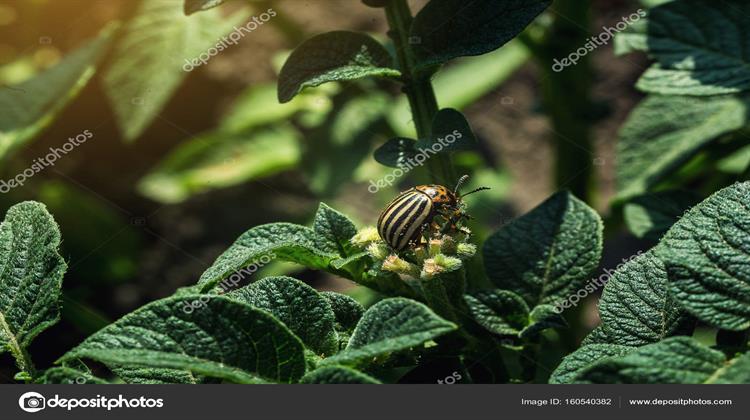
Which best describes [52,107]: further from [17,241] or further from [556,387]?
[556,387]

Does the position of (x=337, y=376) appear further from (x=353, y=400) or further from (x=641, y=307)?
(x=641, y=307)

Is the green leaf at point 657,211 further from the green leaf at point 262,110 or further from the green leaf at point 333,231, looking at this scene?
the green leaf at point 262,110

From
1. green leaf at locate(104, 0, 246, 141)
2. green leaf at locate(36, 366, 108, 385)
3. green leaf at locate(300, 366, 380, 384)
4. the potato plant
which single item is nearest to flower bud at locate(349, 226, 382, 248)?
the potato plant

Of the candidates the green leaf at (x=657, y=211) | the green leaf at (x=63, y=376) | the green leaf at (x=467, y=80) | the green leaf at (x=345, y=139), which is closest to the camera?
the green leaf at (x=63, y=376)

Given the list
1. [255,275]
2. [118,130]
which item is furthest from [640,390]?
[118,130]

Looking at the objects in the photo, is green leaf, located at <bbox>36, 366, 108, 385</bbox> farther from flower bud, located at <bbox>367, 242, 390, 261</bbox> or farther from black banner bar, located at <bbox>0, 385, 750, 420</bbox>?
flower bud, located at <bbox>367, 242, 390, 261</bbox>

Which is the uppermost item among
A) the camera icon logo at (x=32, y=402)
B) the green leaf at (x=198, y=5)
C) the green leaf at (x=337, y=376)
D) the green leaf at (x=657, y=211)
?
the green leaf at (x=198, y=5)

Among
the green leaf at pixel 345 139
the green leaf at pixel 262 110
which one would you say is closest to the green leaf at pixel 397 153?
the green leaf at pixel 345 139

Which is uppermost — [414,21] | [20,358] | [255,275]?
[414,21]
